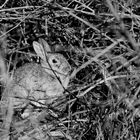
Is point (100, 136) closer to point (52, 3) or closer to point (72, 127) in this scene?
point (72, 127)

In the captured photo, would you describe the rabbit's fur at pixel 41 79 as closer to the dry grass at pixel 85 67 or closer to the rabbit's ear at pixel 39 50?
the rabbit's ear at pixel 39 50

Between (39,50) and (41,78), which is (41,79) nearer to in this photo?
(41,78)

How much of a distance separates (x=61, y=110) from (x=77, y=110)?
18cm

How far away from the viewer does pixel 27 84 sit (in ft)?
12.5

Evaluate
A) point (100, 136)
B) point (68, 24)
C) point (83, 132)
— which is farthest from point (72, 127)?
point (68, 24)

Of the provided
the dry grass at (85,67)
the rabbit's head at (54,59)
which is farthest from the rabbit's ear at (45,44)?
the dry grass at (85,67)

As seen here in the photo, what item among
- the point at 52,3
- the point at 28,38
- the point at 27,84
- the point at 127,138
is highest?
the point at 52,3

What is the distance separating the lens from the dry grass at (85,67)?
315cm

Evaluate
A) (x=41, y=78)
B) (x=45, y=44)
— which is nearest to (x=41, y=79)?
(x=41, y=78)

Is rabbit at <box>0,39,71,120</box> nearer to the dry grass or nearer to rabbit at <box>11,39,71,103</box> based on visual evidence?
rabbit at <box>11,39,71,103</box>

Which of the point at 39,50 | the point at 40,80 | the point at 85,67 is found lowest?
the point at 40,80

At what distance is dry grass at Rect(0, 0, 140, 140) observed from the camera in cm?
315

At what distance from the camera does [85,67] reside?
3828mm

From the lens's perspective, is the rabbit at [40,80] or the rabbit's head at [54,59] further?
the rabbit's head at [54,59]
